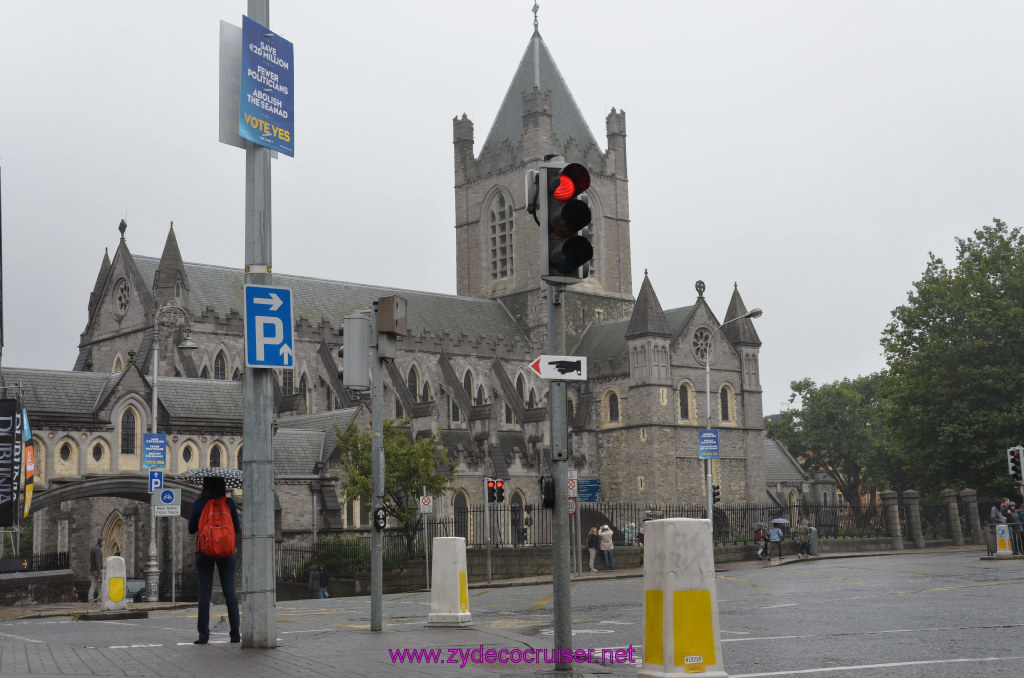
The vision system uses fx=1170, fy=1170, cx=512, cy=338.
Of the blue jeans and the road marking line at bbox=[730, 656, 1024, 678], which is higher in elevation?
the blue jeans

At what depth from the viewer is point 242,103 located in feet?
37.4

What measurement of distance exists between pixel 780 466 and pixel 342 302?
38942 mm

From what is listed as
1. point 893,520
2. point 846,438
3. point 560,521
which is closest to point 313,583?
point 893,520

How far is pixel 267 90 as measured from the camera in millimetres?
11758

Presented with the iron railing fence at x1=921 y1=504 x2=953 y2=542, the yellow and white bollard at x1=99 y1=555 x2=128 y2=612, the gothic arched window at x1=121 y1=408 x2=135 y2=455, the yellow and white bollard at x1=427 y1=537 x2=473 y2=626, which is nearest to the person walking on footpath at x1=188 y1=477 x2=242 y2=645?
the yellow and white bollard at x1=427 y1=537 x2=473 y2=626

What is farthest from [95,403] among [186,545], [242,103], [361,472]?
[242,103]

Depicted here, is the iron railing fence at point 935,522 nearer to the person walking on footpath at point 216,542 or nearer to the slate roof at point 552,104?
the slate roof at point 552,104

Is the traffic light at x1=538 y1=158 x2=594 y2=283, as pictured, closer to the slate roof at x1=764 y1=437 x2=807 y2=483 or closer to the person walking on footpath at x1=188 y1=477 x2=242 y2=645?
the person walking on footpath at x1=188 y1=477 x2=242 y2=645

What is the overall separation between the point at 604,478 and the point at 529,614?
153 feet

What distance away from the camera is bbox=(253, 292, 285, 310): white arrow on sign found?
1135 cm

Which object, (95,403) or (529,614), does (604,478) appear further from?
(529,614)

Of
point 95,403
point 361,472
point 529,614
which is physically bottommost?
point 529,614

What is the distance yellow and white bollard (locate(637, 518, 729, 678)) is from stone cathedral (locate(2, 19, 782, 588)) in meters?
32.8

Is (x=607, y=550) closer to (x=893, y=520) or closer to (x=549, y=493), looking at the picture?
(x=893, y=520)
